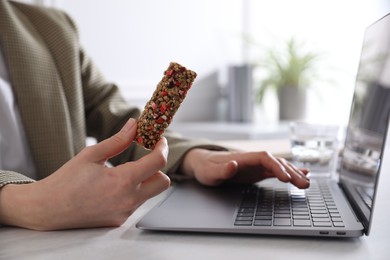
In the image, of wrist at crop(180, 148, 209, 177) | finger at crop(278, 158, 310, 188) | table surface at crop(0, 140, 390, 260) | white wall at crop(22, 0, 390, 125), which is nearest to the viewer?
table surface at crop(0, 140, 390, 260)

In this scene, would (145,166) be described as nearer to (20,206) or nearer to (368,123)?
(20,206)

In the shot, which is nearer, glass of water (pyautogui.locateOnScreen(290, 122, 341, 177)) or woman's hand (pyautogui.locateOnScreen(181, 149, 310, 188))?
woman's hand (pyautogui.locateOnScreen(181, 149, 310, 188))

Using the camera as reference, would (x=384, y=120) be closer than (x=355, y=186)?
Yes

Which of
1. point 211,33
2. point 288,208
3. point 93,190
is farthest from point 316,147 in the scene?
point 211,33

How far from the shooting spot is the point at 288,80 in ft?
8.95

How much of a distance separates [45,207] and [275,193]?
372 millimetres

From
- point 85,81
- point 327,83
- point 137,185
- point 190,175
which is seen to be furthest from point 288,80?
point 137,185

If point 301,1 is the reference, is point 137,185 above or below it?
below

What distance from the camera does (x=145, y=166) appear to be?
0.64 m

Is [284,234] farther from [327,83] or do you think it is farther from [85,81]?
[327,83]

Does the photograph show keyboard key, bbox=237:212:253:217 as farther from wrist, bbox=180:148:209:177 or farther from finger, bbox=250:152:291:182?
wrist, bbox=180:148:209:177

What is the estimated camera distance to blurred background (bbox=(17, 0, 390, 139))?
258cm

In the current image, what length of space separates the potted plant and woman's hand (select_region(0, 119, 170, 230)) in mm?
2112

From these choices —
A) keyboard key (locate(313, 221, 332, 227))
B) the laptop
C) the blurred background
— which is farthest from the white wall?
keyboard key (locate(313, 221, 332, 227))
